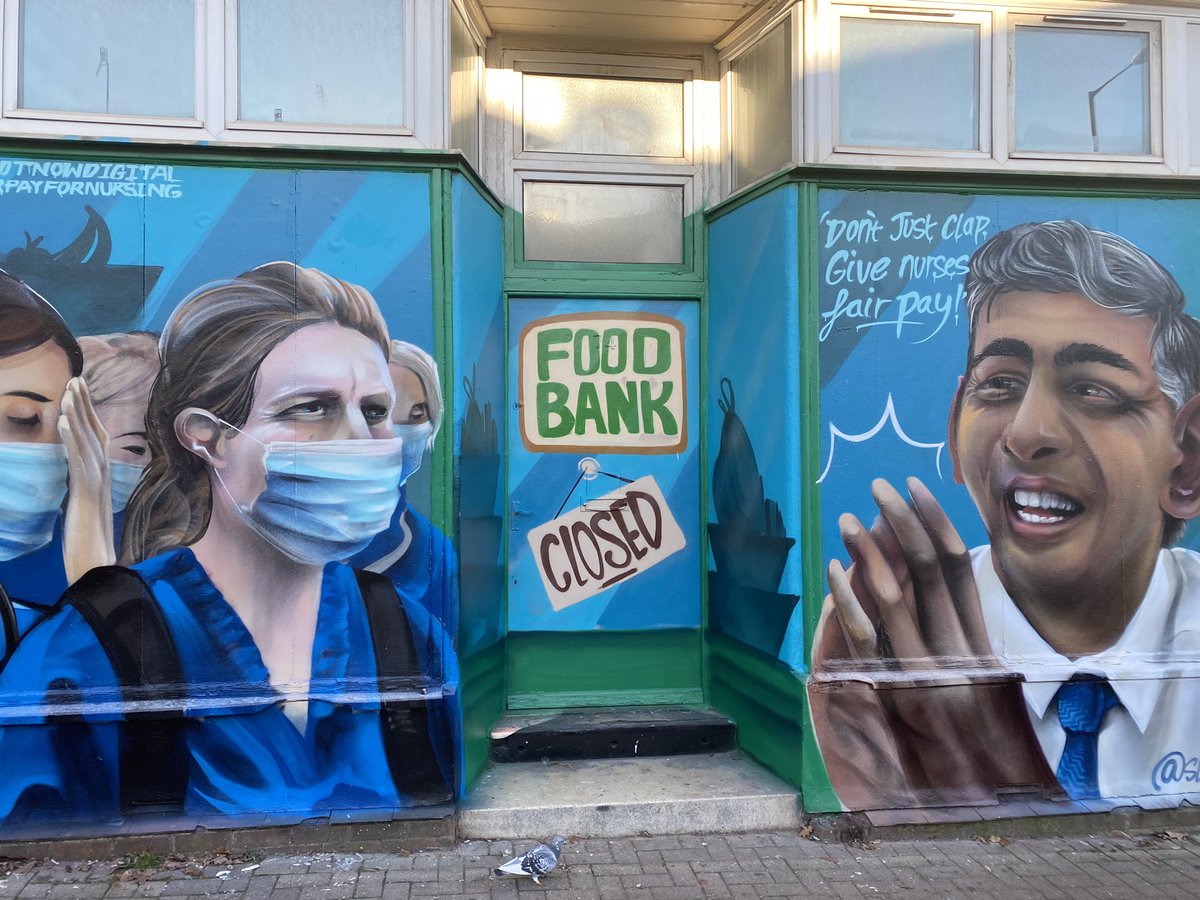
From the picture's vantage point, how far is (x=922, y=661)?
181 inches

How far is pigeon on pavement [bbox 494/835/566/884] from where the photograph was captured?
3.96 meters

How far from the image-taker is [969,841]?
179 inches

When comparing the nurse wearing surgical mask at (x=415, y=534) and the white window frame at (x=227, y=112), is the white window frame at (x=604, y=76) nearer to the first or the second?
the white window frame at (x=227, y=112)

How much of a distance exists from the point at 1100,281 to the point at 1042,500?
3.95 ft

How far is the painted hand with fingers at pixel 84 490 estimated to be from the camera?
418 centimetres

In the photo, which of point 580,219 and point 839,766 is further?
point 580,219

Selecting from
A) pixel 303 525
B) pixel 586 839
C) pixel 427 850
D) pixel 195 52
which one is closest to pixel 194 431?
pixel 303 525

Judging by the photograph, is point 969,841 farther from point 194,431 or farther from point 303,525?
point 194,431

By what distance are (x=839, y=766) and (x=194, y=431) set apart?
3.51 metres

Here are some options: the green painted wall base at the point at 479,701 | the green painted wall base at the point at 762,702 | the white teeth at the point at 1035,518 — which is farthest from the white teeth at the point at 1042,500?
the green painted wall base at the point at 479,701

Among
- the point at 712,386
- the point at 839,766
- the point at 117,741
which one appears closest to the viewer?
the point at 117,741

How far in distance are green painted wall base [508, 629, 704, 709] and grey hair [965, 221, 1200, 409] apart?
2.36 meters

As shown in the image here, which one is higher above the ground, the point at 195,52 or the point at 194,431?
the point at 195,52

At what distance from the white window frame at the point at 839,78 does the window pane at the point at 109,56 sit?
312 cm
